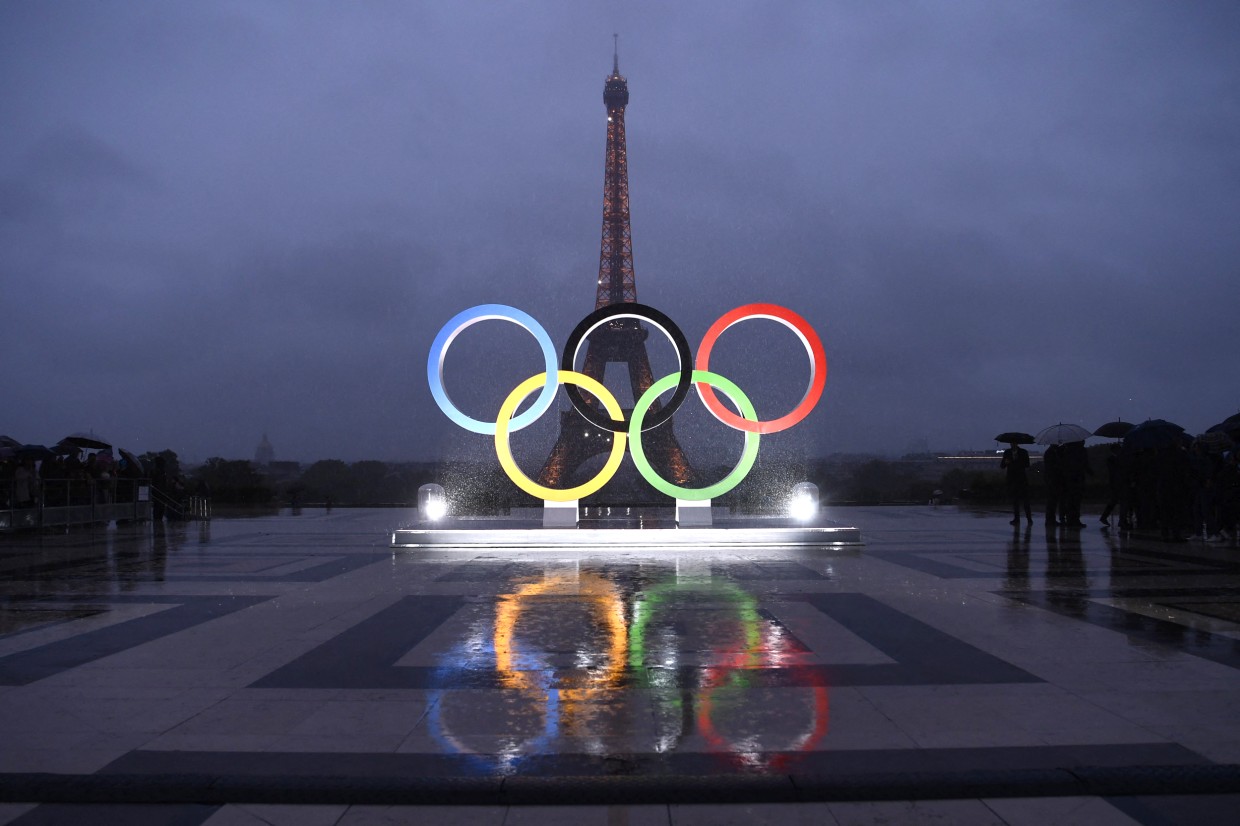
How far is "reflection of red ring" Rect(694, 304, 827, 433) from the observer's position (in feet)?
52.5

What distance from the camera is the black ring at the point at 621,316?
642 inches

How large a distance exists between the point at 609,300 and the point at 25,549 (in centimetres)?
3564

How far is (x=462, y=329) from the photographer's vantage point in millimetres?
16266

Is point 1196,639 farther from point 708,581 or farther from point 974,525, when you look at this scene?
point 974,525

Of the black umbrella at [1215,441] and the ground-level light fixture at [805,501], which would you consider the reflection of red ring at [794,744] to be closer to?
the ground-level light fixture at [805,501]

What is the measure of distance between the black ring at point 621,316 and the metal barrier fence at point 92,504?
39.4ft

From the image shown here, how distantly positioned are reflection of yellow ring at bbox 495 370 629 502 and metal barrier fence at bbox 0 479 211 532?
34.9 feet

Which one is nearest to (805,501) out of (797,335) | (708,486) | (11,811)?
(708,486)

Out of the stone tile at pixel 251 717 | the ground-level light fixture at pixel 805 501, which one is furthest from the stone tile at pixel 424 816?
the ground-level light fixture at pixel 805 501

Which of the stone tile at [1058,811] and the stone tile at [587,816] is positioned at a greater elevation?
the stone tile at [1058,811]

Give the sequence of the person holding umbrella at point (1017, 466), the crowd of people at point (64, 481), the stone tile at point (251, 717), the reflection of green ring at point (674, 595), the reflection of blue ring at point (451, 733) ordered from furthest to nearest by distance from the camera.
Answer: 1. the person holding umbrella at point (1017, 466)
2. the crowd of people at point (64, 481)
3. the reflection of green ring at point (674, 595)
4. the stone tile at point (251, 717)
5. the reflection of blue ring at point (451, 733)

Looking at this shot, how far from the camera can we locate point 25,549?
1542cm

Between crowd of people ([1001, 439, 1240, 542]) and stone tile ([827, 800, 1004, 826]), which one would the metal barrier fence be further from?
crowd of people ([1001, 439, 1240, 542])

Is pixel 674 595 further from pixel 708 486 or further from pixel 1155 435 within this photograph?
pixel 1155 435
